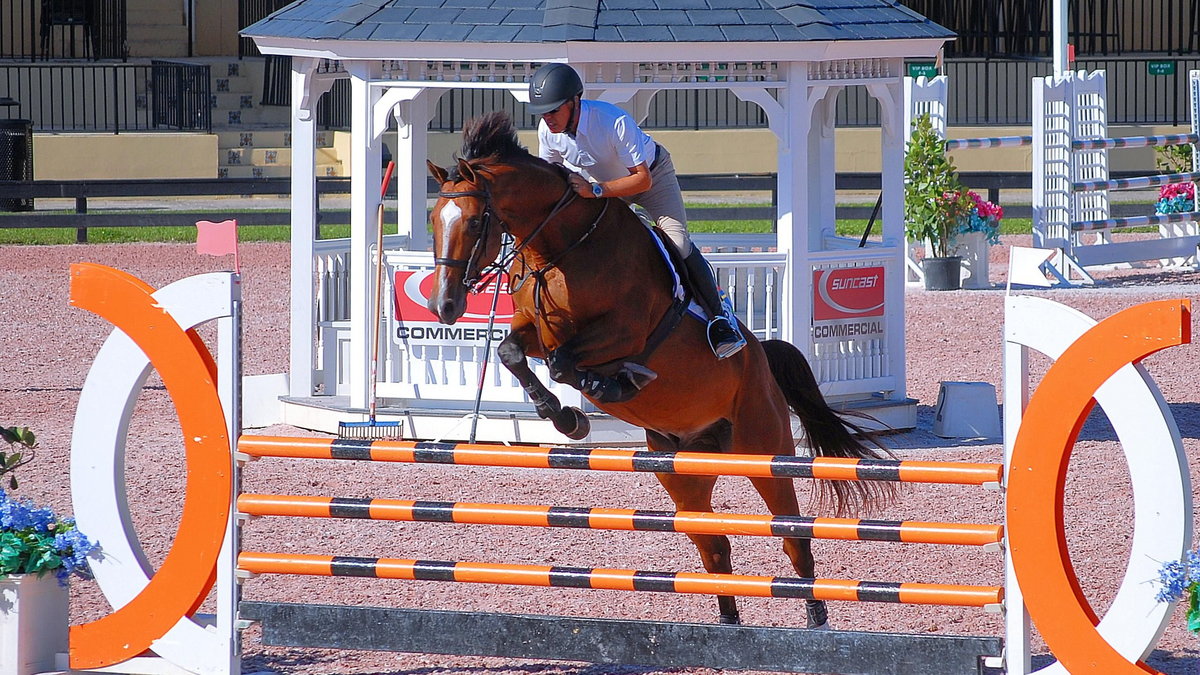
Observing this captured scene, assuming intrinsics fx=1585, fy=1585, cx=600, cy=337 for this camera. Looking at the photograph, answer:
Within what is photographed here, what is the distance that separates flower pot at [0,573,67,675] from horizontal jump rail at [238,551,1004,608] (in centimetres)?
62

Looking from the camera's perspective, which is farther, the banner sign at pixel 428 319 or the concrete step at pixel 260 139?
the concrete step at pixel 260 139

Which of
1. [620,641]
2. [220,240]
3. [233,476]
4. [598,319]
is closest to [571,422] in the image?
[598,319]

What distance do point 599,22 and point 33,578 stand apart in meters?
5.07

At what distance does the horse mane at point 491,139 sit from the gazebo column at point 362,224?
4.12m

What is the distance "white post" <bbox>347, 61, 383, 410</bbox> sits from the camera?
9375mm

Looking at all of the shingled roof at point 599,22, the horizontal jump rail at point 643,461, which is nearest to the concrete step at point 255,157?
the shingled roof at point 599,22

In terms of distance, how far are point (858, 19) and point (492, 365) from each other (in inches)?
117

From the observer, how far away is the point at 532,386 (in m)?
5.57

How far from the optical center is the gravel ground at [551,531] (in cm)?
604

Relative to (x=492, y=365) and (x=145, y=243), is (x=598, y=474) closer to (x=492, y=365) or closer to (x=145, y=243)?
(x=492, y=365)

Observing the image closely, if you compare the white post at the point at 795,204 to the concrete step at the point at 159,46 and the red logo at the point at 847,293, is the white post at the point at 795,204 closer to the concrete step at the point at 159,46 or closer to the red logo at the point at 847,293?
the red logo at the point at 847,293

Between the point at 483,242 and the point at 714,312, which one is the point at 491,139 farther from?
the point at 714,312

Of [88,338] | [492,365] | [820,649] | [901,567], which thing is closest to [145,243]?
[88,338]

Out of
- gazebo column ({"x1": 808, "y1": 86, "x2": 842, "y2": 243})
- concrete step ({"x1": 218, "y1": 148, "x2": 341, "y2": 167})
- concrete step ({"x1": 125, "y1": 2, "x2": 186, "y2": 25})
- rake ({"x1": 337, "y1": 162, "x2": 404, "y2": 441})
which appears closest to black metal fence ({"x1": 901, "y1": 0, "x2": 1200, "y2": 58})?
concrete step ({"x1": 218, "y1": 148, "x2": 341, "y2": 167})
